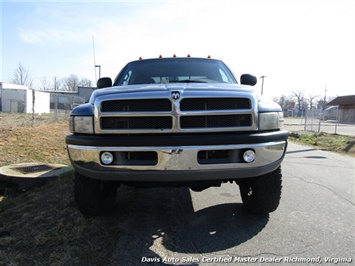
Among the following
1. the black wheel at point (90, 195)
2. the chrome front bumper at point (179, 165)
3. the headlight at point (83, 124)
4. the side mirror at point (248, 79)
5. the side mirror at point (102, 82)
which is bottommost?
the black wheel at point (90, 195)

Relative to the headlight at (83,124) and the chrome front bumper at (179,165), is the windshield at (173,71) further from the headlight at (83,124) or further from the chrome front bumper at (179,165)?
the chrome front bumper at (179,165)

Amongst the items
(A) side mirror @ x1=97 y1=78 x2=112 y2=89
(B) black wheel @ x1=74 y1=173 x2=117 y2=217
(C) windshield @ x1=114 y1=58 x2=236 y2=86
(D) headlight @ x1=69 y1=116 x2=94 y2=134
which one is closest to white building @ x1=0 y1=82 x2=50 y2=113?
(C) windshield @ x1=114 y1=58 x2=236 y2=86

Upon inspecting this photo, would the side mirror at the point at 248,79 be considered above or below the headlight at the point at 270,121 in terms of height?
above

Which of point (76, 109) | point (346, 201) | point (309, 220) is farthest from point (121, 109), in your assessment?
point (346, 201)

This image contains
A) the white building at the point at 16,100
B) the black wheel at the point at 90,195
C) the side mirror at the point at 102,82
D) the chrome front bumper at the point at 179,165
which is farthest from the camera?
the white building at the point at 16,100

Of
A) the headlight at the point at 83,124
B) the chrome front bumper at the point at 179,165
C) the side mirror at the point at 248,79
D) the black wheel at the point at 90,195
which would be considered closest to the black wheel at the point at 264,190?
the chrome front bumper at the point at 179,165

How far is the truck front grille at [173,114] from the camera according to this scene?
97.1 inches

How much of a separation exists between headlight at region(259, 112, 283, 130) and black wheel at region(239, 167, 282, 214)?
1.98 feet

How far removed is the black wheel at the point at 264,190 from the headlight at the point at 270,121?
1.98 ft

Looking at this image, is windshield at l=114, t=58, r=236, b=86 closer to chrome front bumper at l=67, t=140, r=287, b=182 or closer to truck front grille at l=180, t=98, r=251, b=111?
truck front grille at l=180, t=98, r=251, b=111

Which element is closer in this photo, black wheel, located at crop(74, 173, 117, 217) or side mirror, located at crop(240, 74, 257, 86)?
black wheel, located at crop(74, 173, 117, 217)

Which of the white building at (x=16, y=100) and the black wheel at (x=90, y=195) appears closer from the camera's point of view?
the black wheel at (x=90, y=195)

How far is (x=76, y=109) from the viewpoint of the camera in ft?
9.00

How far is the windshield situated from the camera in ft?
12.6
